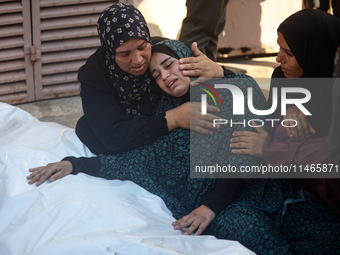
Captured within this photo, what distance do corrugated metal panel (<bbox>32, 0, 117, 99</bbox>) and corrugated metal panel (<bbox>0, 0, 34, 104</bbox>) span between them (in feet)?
0.21

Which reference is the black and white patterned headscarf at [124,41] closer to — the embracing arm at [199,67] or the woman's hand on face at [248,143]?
the embracing arm at [199,67]

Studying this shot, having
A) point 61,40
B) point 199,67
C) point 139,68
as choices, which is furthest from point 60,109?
point 199,67

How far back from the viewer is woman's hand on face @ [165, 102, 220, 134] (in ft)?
8.81

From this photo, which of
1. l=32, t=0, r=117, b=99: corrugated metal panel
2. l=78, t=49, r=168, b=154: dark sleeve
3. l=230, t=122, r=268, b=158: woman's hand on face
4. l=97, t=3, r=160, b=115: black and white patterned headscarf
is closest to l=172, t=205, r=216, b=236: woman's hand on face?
l=230, t=122, r=268, b=158: woman's hand on face

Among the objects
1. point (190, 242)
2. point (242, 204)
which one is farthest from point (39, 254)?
point (242, 204)

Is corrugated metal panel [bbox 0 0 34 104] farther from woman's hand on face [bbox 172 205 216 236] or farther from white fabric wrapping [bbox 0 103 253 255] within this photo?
woman's hand on face [bbox 172 205 216 236]

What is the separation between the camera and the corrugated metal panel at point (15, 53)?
14.3 feet

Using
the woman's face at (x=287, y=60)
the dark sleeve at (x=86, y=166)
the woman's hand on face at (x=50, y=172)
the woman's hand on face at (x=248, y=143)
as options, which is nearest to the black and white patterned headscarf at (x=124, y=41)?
the dark sleeve at (x=86, y=166)

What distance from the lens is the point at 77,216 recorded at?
2.44 meters

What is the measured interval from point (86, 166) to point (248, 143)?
81cm

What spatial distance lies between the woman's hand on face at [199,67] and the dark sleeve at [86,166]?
2.09ft

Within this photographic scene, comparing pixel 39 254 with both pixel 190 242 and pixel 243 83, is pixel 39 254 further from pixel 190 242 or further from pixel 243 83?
pixel 243 83

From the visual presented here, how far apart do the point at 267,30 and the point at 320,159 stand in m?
3.54

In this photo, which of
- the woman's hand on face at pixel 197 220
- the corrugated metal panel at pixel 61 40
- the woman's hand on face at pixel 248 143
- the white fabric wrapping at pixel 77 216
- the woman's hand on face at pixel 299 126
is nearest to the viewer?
the white fabric wrapping at pixel 77 216
